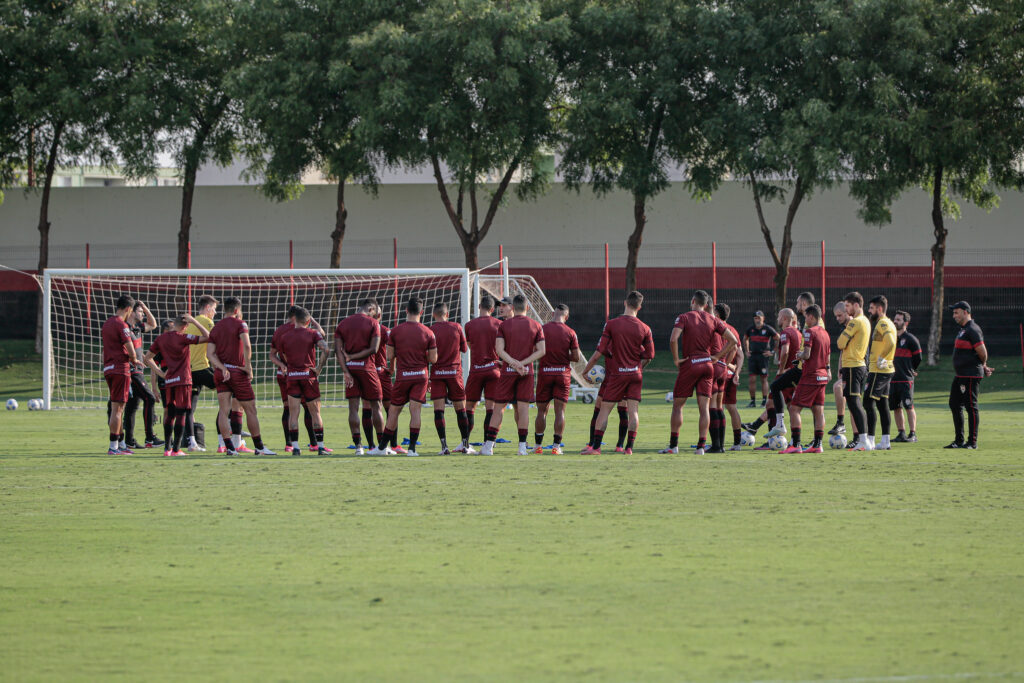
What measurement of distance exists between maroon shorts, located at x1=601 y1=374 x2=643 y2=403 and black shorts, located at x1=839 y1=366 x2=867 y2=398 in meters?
2.60

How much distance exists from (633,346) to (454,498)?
4.15 m

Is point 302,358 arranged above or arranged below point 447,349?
below

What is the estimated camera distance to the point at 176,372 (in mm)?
13758

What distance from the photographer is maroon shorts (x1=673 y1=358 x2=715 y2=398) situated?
13.6 meters

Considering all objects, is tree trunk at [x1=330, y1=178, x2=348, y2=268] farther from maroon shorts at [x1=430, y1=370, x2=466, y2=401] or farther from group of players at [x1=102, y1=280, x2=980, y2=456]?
maroon shorts at [x1=430, y1=370, x2=466, y2=401]

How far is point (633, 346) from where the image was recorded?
1352 centimetres

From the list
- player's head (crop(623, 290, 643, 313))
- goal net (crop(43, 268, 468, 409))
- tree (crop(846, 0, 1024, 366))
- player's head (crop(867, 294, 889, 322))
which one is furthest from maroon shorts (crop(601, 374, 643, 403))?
tree (crop(846, 0, 1024, 366))

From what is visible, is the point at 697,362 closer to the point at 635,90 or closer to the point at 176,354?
the point at 176,354

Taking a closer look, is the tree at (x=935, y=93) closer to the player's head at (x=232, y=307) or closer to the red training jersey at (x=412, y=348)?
the red training jersey at (x=412, y=348)

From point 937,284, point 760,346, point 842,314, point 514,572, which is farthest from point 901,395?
point 937,284

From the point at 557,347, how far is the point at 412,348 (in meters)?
1.79

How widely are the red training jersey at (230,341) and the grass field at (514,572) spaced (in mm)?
2003

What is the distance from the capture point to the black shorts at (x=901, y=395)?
15205mm

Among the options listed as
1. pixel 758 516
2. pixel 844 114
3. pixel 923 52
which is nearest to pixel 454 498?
pixel 758 516
